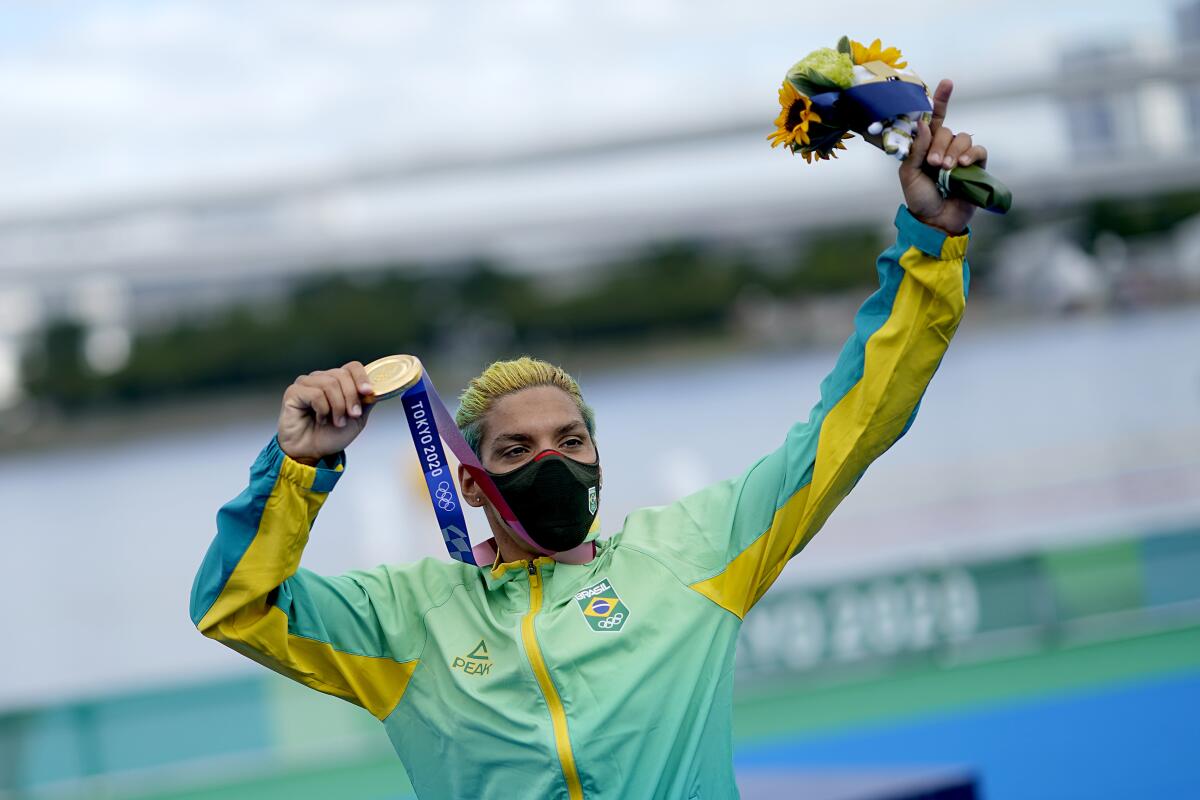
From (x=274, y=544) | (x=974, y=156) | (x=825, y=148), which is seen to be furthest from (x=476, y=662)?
(x=974, y=156)

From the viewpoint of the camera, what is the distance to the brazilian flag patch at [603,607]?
2.33 meters

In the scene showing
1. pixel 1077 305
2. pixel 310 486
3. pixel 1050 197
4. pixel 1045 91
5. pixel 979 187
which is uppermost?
pixel 1045 91

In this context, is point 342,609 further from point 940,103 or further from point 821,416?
point 940,103

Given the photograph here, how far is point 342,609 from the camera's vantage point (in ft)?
7.80

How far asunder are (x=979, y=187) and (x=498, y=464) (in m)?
1.00

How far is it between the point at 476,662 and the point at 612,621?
251mm

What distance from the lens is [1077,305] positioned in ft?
38.3

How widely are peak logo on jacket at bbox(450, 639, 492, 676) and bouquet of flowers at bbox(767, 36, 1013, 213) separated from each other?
1.05 m

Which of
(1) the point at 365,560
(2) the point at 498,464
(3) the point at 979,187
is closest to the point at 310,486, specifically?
(2) the point at 498,464

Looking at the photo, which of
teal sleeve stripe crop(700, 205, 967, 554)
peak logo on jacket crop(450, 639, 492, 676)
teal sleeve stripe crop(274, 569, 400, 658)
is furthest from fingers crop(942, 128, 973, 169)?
teal sleeve stripe crop(274, 569, 400, 658)

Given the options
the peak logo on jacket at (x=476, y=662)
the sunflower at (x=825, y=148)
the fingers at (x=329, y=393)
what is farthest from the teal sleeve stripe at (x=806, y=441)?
the fingers at (x=329, y=393)

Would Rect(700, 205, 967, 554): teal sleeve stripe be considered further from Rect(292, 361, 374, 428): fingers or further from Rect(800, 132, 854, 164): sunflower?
Rect(292, 361, 374, 428): fingers

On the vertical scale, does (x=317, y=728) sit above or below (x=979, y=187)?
below

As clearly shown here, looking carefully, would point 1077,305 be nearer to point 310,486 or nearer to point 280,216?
point 280,216
